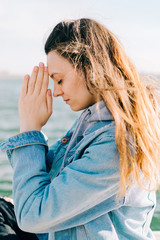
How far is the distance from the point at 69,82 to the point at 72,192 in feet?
1.69

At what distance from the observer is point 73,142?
1534 mm

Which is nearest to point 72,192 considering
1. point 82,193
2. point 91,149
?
point 82,193

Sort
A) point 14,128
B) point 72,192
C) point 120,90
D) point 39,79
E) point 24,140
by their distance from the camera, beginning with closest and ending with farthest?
point 72,192, point 120,90, point 24,140, point 39,79, point 14,128

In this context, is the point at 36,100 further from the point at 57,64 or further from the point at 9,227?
the point at 9,227

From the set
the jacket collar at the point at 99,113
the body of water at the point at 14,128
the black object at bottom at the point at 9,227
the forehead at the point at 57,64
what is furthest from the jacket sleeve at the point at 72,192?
the body of water at the point at 14,128

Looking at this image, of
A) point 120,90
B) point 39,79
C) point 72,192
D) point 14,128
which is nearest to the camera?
point 72,192

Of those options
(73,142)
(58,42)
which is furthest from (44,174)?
(58,42)

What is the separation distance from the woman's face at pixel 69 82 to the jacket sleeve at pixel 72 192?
0.83 ft

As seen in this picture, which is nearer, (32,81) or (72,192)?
(72,192)

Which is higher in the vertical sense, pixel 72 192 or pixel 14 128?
pixel 72 192

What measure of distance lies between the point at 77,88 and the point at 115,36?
315 mm

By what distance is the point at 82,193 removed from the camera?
4.06 feet

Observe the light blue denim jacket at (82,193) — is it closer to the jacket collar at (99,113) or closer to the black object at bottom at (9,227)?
the jacket collar at (99,113)

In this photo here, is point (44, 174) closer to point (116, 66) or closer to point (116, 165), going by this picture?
point (116, 165)
